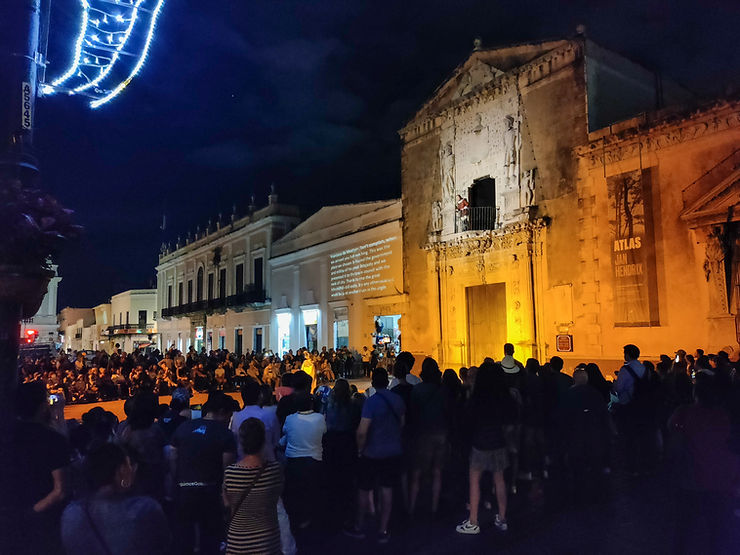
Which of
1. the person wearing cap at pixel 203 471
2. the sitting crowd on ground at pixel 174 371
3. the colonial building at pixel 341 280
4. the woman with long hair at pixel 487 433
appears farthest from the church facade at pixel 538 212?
the person wearing cap at pixel 203 471

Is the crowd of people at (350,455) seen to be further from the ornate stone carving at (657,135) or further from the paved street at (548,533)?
the ornate stone carving at (657,135)

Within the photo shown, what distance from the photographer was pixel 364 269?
2552 cm

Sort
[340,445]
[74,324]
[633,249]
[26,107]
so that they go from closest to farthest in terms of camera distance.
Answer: [26,107]
[340,445]
[633,249]
[74,324]

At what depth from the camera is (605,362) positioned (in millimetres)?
15672

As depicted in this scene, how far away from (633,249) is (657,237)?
69 cm

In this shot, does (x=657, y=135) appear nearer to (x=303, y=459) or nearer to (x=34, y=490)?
(x=303, y=459)

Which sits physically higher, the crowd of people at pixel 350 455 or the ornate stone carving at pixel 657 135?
the ornate stone carving at pixel 657 135

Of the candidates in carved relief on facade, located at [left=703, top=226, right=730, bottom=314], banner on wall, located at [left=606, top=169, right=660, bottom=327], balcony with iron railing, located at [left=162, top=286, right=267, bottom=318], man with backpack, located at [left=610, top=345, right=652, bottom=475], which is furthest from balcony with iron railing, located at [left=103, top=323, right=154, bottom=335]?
man with backpack, located at [left=610, top=345, right=652, bottom=475]

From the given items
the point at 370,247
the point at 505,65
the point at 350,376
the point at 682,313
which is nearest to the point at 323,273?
the point at 370,247

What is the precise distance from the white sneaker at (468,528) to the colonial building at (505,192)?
1138 centimetres

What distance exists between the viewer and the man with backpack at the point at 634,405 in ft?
24.7

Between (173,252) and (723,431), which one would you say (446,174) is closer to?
(723,431)

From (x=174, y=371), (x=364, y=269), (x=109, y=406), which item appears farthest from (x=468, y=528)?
(x=364, y=269)

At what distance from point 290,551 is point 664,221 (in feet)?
43.3
